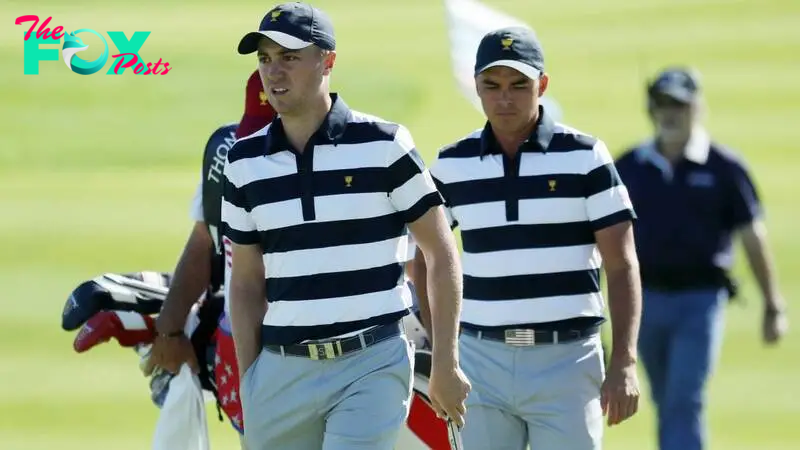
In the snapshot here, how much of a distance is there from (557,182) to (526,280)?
1.10 ft

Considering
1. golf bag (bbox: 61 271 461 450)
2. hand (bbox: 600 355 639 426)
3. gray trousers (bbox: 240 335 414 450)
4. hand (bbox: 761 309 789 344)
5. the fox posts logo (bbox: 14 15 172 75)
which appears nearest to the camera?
gray trousers (bbox: 240 335 414 450)

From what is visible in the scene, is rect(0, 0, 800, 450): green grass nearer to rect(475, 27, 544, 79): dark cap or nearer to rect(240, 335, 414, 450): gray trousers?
rect(475, 27, 544, 79): dark cap

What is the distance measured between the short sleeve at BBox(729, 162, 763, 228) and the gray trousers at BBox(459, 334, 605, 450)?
2168mm

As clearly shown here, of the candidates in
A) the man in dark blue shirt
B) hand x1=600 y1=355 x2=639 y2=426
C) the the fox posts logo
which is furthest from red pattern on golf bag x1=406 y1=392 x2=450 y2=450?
the the fox posts logo

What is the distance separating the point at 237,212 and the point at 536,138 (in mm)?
1119

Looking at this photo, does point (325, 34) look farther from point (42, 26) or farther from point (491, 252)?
point (42, 26)

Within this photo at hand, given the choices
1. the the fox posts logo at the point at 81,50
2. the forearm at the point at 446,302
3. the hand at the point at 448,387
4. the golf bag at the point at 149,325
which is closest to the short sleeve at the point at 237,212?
the forearm at the point at 446,302

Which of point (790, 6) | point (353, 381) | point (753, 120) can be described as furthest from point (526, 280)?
point (790, 6)

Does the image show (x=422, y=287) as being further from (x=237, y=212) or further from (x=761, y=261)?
(x=761, y=261)

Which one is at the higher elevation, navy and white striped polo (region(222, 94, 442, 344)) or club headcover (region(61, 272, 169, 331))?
navy and white striped polo (region(222, 94, 442, 344))

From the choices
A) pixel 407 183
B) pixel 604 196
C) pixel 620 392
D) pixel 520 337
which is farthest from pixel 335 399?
pixel 604 196

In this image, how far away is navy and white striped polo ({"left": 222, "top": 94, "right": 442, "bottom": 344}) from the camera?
4.58 metres

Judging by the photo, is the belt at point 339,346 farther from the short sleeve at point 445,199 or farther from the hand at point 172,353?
the hand at point 172,353

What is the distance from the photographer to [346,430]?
455 centimetres
